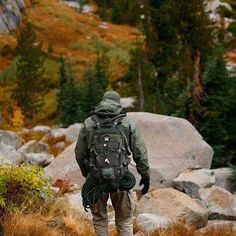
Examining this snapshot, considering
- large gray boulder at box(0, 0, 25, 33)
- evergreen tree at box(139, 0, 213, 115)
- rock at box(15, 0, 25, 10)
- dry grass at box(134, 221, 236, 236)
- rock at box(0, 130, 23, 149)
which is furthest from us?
rock at box(15, 0, 25, 10)

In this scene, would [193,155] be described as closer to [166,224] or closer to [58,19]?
[166,224]

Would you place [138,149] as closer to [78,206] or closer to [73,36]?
[78,206]

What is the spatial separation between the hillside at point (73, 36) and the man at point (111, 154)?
53.8 meters

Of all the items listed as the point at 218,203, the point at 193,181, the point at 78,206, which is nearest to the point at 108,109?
the point at 78,206

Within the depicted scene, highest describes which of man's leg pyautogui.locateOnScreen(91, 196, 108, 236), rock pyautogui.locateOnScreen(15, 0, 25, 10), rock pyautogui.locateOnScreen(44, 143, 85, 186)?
man's leg pyautogui.locateOnScreen(91, 196, 108, 236)

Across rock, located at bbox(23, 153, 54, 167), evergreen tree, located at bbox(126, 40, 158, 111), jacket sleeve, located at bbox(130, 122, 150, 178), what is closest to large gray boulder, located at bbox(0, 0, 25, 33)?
evergreen tree, located at bbox(126, 40, 158, 111)

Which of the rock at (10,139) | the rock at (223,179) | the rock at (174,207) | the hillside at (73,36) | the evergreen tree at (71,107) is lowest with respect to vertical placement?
the hillside at (73,36)

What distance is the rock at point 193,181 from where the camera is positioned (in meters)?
15.3

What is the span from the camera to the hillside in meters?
70.9

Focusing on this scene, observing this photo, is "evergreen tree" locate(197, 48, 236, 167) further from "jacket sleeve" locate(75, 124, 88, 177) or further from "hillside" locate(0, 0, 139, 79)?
"hillside" locate(0, 0, 139, 79)

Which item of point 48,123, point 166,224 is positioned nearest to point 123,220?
point 166,224

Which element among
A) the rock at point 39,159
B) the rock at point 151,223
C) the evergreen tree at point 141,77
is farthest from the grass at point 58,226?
the evergreen tree at point 141,77

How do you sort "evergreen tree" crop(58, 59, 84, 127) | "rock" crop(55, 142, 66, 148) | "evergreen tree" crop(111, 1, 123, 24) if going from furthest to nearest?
"evergreen tree" crop(111, 1, 123, 24) → "evergreen tree" crop(58, 59, 84, 127) → "rock" crop(55, 142, 66, 148)

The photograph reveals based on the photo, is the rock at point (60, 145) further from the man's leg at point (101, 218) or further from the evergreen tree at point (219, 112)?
the man's leg at point (101, 218)
